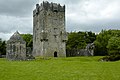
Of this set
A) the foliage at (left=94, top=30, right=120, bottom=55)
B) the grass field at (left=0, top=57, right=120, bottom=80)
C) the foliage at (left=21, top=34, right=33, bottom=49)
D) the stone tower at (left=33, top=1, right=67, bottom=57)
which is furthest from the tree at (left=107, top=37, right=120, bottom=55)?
the foliage at (left=21, top=34, right=33, bottom=49)

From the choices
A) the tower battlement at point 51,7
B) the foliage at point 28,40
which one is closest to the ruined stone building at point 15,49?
the tower battlement at point 51,7

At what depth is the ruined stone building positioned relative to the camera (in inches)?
2298

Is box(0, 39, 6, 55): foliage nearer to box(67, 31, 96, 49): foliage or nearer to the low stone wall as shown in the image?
box(67, 31, 96, 49): foliage

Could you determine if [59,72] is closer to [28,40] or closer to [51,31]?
[51,31]

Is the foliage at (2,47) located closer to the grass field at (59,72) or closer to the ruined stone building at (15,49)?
the ruined stone building at (15,49)

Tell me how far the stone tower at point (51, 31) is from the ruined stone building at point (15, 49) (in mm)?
11921

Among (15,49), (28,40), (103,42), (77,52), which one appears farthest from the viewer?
(28,40)

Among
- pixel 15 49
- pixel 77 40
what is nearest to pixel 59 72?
pixel 15 49

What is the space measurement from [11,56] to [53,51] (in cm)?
1716

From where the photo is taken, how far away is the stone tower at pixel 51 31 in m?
71.4

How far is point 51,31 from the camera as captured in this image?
72.4m

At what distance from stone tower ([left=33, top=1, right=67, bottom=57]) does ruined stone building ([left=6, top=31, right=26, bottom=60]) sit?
11921mm

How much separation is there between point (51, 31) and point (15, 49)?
16598 mm

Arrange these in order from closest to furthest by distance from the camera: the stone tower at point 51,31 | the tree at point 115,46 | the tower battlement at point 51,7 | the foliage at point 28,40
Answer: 1. the tree at point 115,46
2. the stone tower at point 51,31
3. the tower battlement at point 51,7
4. the foliage at point 28,40
